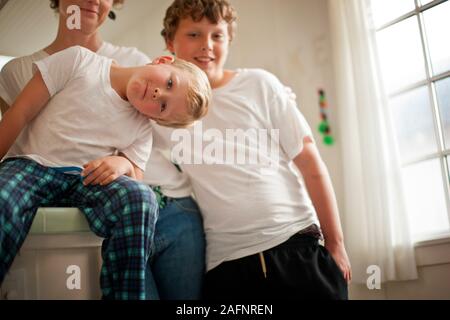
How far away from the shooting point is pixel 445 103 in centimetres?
96

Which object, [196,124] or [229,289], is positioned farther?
[196,124]

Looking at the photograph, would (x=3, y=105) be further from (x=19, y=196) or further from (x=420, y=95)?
(x=420, y=95)

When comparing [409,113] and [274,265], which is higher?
[409,113]

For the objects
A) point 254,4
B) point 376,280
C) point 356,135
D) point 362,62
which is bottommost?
point 376,280

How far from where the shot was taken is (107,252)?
0.70 metres

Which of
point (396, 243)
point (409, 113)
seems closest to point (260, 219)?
point (396, 243)

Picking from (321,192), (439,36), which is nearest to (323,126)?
(321,192)

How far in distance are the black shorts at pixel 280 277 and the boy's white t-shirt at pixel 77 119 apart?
0.86ft

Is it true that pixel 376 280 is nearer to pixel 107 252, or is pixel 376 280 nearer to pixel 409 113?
pixel 409 113

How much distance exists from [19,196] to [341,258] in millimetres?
585

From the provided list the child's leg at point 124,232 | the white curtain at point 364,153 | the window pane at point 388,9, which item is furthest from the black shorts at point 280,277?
the window pane at point 388,9

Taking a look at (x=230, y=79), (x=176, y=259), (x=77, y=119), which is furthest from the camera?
(x=230, y=79)

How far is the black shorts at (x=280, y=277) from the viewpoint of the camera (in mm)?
885

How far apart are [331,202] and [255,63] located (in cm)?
38
